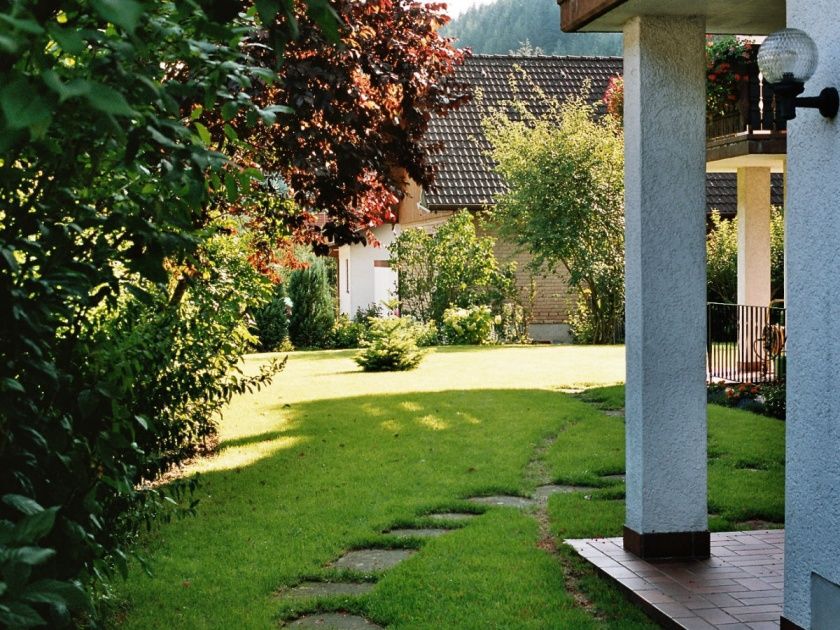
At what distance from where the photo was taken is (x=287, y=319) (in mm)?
25797

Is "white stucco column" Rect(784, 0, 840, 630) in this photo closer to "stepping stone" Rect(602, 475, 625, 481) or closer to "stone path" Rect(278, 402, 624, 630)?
"stone path" Rect(278, 402, 624, 630)

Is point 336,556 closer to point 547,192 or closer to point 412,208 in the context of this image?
point 547,192

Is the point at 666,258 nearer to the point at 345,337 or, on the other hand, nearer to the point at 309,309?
the point at 345,337

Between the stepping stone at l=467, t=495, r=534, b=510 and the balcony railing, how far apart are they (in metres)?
7.12

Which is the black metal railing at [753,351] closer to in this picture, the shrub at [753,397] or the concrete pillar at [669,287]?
the shrub at [753,397]

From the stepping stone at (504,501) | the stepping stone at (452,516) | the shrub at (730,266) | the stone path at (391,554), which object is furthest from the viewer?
the shrub at (730,266)

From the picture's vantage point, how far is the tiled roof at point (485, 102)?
89.1ft

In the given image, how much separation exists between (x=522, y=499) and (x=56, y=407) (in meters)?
5.57

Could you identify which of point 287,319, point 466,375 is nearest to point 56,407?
point 466,375

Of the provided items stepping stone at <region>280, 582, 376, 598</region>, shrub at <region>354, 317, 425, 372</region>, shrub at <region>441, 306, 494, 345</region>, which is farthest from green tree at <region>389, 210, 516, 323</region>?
stepping stone at <region>280, 582, 376, 598</region>

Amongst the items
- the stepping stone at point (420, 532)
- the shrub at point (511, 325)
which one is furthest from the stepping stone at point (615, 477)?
the shrub at point (511, 325)

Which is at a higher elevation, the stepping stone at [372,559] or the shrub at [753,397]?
the shrub at [753,397]

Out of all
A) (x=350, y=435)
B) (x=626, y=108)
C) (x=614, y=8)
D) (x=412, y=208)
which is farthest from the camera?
(x=412, y=208)

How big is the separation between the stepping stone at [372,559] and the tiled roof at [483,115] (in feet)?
63.9
